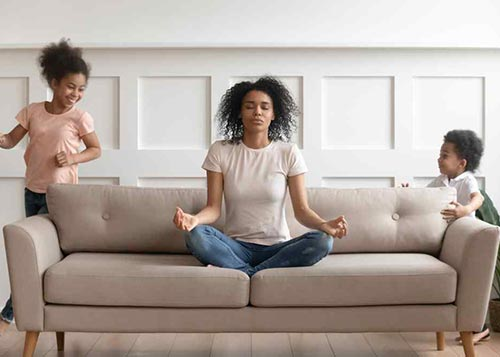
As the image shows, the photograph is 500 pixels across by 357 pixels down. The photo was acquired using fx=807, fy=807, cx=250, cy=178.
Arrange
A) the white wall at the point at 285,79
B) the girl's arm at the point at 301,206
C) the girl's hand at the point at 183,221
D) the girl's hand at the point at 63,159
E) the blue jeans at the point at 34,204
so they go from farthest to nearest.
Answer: the white wall at the point at 285,79
the blue jeans at the point at 34,204
the girl's hand at the point at 63,159
the girl's arm at the point at 301,206
the girl's hand at the point at 183,221

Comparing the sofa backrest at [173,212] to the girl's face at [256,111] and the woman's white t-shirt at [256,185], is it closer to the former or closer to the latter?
the woman's white t-shirt at [256,185]

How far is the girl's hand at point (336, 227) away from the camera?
9.70ft

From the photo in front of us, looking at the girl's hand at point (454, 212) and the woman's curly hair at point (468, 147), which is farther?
the woman's curly hair at point (468, 147)

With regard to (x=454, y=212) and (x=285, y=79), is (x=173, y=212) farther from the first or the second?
(x=454, y=212)

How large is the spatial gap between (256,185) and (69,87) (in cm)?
94

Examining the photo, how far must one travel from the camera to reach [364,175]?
4.03 metres

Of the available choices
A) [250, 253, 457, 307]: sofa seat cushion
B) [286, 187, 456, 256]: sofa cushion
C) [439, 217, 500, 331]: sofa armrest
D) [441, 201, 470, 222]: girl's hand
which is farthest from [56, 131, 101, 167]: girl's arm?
[439, 217, 500, 331]: sofa armrest

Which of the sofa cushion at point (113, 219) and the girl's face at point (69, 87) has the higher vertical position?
the girl's face at point (69, 87)

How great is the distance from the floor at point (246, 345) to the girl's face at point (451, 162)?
753 millimetres

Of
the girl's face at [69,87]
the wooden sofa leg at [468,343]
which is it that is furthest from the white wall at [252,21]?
→ the wooden sofa leg at [468,343]

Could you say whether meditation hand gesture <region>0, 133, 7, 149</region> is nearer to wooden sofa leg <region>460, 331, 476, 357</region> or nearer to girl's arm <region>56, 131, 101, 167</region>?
girl's arm <region>56, 131, 101, 167</region>

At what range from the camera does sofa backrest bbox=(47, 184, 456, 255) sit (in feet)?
11.1

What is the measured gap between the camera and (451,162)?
3.69 m

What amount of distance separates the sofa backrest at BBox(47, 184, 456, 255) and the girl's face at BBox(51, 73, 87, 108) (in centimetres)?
39
